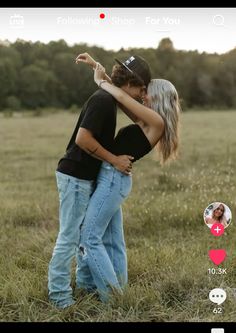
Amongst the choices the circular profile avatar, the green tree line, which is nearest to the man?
the green tree line

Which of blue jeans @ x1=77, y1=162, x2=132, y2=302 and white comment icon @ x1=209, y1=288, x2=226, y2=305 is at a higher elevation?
blue jeans @ x1=77, y1=162, x2=132, y2=302

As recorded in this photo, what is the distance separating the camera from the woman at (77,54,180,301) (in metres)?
4.02

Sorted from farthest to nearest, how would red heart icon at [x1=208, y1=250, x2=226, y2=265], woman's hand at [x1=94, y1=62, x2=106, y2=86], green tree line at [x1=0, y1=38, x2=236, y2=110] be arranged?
green tree line at [x1=0, y1=38, x2=236, y2=110], red heart icon at [x1=208, y1=250, x2=226, y2=265], woman's hand at [x1=94, y1=62, x2=106, y2=86]

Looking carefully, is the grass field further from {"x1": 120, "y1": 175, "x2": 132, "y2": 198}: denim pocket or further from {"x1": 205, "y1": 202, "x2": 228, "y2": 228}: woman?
{"x1": 120, "y1": 175, "x2": 132, "y2": 198}: denim pocket

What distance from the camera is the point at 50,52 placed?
4652 mm

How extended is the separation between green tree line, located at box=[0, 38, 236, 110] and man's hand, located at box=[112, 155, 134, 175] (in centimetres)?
84

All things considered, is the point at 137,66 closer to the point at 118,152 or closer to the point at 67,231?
the point at 118,152

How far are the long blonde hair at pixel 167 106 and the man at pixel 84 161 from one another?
81 mm

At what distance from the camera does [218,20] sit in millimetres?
4098

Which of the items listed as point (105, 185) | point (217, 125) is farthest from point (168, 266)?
point (217, 125)

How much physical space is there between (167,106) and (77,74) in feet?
3.22

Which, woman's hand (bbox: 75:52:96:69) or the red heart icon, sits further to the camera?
the red heart icon

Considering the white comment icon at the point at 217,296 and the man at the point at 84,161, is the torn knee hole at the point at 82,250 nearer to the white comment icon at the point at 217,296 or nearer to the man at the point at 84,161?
the man at the point at 84,161

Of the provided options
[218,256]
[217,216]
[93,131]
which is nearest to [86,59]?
[93,131]
